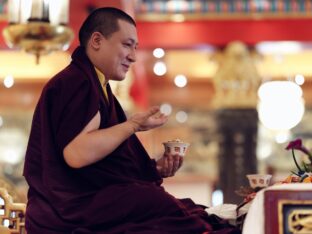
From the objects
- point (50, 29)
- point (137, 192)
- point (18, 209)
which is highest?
point (50, 29)

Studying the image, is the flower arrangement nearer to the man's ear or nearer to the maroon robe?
the maroon robe

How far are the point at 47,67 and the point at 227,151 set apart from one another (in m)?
4.39

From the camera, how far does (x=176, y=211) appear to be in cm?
287

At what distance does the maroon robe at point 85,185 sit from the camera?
2805 mm

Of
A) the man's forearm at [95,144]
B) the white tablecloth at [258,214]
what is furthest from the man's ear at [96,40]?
the white tablecloth at [258,214]

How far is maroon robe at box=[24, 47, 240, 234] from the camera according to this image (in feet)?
9.20

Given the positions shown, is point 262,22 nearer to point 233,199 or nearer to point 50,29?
point 233,199

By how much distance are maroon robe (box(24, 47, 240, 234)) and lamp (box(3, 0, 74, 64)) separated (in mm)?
2512

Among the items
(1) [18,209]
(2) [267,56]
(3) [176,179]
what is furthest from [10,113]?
(1) [18,209]

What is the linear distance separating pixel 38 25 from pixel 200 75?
8775 mm

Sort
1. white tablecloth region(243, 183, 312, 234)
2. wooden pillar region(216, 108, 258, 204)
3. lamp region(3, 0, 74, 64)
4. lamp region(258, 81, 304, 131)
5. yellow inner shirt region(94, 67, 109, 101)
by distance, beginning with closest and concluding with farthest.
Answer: white tablecloth region(243, 183, 312, 234) → yellow inner shirt region(94, 67, 109, 101) → lamp region(3, 0, 74, 64) → wooden pillar region(216, 108, 258, 204) → lamp region(258, 81, 304, 131)

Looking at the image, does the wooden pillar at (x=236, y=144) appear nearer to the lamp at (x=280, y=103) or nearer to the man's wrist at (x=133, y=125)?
the lamp at (x=280, y=103)

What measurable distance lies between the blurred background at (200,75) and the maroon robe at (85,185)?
1.32 m

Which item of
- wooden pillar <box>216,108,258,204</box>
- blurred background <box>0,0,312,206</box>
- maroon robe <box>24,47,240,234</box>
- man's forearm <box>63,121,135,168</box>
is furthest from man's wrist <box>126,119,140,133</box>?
wooden pillar <box>216,108,258,204</box>
